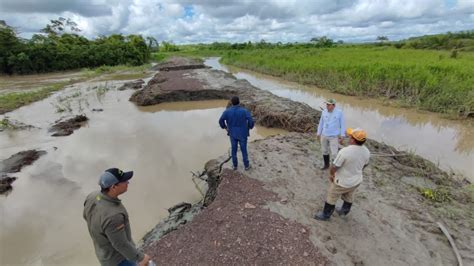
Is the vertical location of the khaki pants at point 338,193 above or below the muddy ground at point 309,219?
above

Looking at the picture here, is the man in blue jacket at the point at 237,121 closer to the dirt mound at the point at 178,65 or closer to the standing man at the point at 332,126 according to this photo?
the standing man at the point at 332,126

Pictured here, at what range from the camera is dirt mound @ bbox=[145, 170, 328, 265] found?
3.30 metres

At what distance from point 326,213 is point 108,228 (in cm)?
303

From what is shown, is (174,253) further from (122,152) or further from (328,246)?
(122,152)

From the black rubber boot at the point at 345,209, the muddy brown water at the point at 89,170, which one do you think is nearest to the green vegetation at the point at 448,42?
the muddy brown water at the point at 89,170

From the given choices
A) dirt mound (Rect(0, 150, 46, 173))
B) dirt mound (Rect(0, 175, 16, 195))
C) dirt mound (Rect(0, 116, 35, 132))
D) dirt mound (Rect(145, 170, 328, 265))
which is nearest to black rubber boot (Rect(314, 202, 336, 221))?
dirt mound (Rect(145, 170, 328, 265))

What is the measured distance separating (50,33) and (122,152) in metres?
47.2

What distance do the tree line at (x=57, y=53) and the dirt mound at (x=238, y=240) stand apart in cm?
3499

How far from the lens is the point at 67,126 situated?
10.4 meters

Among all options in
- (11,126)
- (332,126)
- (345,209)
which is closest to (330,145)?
(332,126)

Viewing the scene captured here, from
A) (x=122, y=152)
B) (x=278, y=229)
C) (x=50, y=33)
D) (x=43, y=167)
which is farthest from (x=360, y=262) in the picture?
(x=50, y=33)

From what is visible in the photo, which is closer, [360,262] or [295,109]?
[360,262]

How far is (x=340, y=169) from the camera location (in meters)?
3.58

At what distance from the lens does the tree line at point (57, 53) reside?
29172mm
